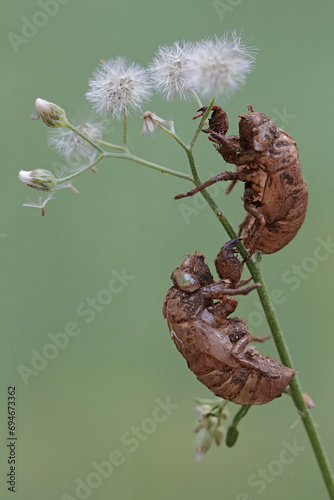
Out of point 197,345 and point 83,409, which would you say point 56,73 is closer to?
point 83,409

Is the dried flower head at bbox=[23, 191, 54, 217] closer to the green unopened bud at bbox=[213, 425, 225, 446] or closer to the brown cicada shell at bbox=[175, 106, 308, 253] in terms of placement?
the brown cicada shell at bbox=[175, 106, 308, 253]

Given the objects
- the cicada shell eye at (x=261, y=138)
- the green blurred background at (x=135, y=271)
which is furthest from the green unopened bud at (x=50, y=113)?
the green blurred background at (x=135, y=271)

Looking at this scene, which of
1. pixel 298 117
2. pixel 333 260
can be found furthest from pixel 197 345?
pixel 298 117

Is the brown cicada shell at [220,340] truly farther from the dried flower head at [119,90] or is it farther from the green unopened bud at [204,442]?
the dried flower head at [119,90]
